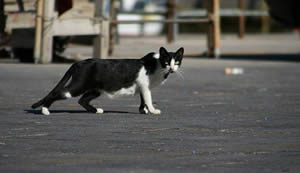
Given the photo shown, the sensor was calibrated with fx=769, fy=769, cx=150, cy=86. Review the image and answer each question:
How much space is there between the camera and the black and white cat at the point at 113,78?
7645mm

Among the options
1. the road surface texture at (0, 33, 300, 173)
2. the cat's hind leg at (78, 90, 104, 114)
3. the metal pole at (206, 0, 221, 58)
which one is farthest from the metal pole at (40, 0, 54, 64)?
the cat's hind leg at (78, 90, 104, 114)

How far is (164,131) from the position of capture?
657cm

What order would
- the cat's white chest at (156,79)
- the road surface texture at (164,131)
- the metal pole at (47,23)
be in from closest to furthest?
1. the road surface texture at (164,131)
2. the cat's white chest at (156,79)
3. the metal pole at (47,23)

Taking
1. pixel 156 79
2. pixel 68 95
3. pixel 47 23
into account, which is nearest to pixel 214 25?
pixel 47 23

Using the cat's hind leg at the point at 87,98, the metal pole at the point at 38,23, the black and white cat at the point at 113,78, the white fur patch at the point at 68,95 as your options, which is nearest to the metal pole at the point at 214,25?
the metal pole at the point at 38,23

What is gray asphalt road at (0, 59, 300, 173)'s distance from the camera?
5.05 meters

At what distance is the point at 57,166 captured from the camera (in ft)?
16.1

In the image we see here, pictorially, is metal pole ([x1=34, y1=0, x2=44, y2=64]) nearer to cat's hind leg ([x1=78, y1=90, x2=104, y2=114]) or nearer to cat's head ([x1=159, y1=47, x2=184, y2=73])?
cat's hind leg ([x1=78, y1=90, x2=104, y2=114])

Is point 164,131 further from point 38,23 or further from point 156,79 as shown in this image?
point 38,23

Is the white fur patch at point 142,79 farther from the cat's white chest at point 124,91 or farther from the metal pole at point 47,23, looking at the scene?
the metal pole at point 47,23

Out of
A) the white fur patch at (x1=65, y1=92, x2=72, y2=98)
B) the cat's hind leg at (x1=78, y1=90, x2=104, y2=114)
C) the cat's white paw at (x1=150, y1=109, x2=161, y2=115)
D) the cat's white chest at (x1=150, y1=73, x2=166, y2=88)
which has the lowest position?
the cat's white paw at (x1=150, y1=109, x2=161, y2=115)

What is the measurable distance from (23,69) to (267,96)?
4.76 m

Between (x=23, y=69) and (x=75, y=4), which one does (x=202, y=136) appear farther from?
(x=75, y=4)

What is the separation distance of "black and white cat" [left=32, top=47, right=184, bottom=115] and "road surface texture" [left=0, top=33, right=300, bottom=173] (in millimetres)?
186
